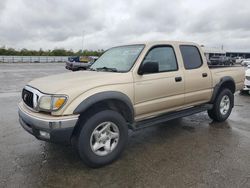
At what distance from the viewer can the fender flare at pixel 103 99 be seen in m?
3.17

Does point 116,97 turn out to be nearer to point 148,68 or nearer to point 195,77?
point 148,68

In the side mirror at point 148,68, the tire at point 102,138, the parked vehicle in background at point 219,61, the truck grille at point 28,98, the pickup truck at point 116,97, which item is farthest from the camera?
the parked vehicle in background at point 219,61

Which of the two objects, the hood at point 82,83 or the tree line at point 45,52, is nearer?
the hood at point 82,83

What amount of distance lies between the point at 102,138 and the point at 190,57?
8.72 ft

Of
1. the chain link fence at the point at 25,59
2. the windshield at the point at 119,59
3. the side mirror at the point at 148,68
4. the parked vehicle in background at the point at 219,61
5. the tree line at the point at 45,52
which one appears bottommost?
the side mirror at the point at 148,68

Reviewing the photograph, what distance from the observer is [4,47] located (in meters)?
58.2

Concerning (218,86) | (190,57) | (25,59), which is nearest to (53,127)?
(190,57)

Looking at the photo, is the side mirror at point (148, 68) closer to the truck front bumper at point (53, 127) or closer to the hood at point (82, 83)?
the hood at point (82, 83)

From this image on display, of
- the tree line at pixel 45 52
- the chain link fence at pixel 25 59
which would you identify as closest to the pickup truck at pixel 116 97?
the chain link fence at pixel 25 59

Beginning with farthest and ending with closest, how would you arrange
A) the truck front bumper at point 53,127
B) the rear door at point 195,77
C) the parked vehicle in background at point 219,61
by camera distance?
the parked vehicle in background at point 219,61 → the rear door at point 195,77 → the truck front bumper at point 53,127

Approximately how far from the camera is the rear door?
15.5 feet

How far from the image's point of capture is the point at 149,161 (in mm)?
3682

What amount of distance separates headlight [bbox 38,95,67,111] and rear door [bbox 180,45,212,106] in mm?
2571

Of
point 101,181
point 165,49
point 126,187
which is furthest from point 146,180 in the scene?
point 165,49
